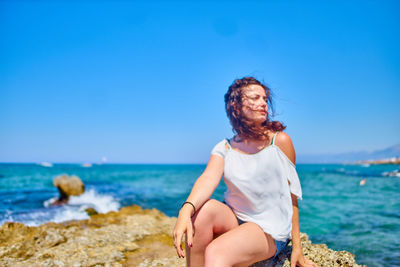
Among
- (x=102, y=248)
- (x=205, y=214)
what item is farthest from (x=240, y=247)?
(x=102, y=248)

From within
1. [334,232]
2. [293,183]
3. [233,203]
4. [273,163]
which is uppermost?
[273,163]

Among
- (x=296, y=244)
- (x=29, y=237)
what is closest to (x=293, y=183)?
(x=296, y=244)

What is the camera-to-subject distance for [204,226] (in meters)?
1.90

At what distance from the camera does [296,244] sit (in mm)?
2072

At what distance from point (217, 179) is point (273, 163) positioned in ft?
1.57

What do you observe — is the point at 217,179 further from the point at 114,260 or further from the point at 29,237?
the point at 29,237

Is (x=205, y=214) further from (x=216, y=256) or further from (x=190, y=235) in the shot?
(x=216, y=256)

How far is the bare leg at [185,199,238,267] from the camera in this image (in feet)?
6.20

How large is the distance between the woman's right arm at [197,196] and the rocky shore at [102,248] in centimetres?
97

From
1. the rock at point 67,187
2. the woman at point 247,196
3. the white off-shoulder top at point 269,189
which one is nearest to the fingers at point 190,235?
the woman at point 247,196

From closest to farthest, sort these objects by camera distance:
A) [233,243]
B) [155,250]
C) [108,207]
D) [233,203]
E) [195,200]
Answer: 1. [233,243]
2. [195,200]
3. [233,203]
4. [155,250]
5. [108,207]

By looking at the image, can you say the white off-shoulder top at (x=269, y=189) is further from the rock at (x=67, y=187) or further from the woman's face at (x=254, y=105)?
the rock at (x=67, y=187)

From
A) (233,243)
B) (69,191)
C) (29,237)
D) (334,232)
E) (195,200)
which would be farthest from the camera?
(69,191)

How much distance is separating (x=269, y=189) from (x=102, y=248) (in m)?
2.78
